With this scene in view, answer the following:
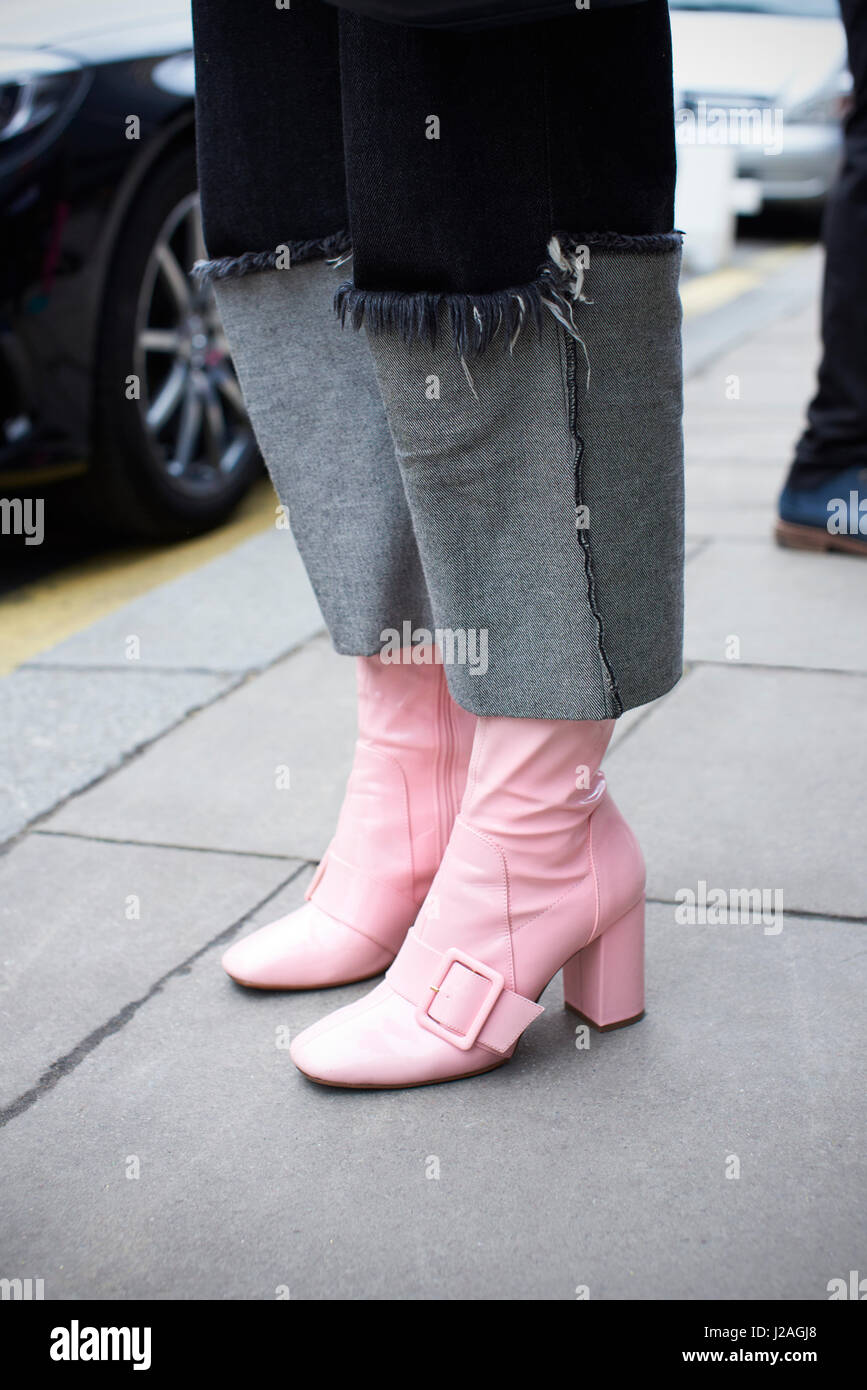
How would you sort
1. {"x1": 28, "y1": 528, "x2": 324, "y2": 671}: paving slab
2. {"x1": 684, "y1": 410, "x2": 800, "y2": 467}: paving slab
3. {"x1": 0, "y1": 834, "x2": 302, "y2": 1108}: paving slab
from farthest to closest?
1. {"x1": 684, "y1": 410, "x2": 800, "y2": 467}: paving slab
2. {"x1": 28, "y1": 528, "x2": 324, "y2": 671}: paving slab
3. {"x1": 0, "y1": 834, "x2": 302, "y2": 1108}: paving slab

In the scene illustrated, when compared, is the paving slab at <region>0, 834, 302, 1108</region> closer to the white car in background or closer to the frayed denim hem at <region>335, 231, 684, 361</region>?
the frayed denim hem at <region>335, 231, 684, 361</region>

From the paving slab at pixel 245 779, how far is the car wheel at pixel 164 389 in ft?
2.57

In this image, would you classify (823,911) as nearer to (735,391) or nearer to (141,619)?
(141,619)

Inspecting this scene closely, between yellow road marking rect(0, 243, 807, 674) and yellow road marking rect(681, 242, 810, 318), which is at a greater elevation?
yellow road marking rect(681, 242, 810, 318)

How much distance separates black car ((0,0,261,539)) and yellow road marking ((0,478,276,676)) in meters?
0.08

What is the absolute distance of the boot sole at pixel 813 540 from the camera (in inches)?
104

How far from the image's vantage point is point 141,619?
2.52 m

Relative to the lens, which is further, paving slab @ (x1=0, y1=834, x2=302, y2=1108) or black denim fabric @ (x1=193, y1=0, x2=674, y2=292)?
paving slab @ (x1=0, y1=834, x2=302, y2=1108)

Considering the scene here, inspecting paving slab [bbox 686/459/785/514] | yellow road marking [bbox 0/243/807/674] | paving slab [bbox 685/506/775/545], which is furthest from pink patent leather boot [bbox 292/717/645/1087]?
paving slab [bbox 686/459/785/514]

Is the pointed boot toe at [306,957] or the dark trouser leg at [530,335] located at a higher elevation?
the dark trouser leg at [530,335]

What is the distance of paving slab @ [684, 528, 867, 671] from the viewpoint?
7.33 feet

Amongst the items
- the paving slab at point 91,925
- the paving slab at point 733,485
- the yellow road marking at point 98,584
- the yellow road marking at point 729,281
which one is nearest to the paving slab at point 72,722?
the paving slab at point 91,925

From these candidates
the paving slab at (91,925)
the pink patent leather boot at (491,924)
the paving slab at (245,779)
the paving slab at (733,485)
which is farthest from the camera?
→ the paving slab at (733,485)

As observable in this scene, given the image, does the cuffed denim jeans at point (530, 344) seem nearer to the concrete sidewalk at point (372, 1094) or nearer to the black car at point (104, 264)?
the concrete sidewalk at point (372, 1094)
